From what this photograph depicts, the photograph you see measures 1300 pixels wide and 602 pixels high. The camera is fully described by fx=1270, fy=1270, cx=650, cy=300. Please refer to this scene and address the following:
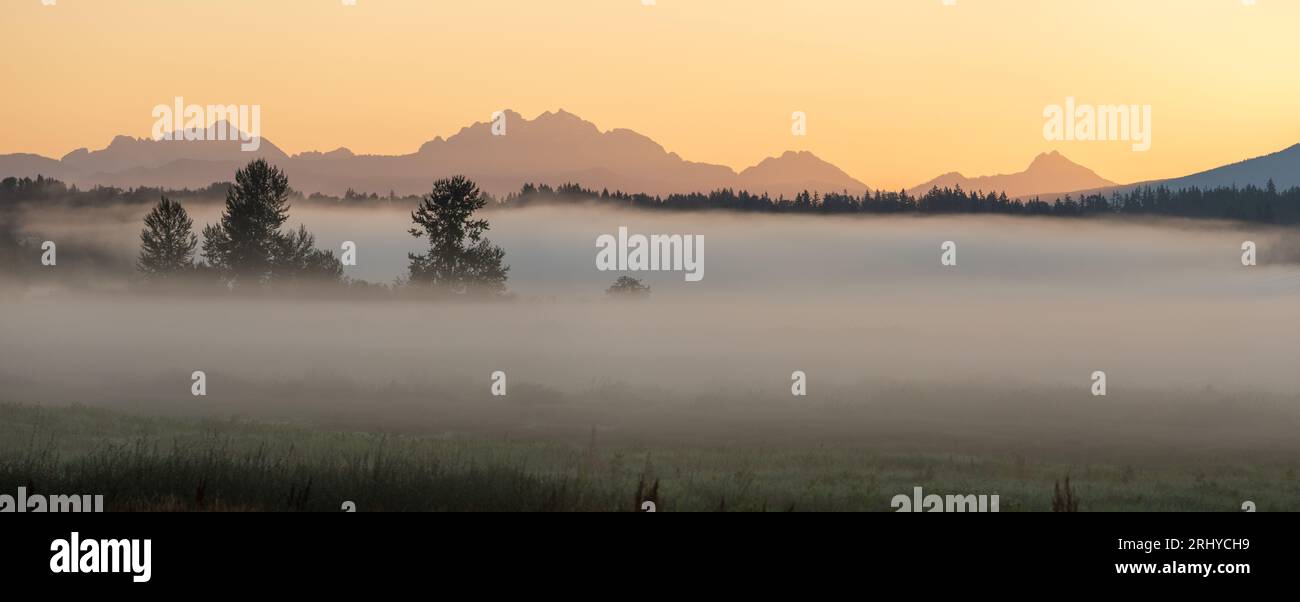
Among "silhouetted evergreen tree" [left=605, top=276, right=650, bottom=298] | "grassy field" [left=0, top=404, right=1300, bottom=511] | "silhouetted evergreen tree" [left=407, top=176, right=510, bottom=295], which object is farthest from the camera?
"silhouetted evergreen tree" [left=605, top=276, right=650, bottom=298]

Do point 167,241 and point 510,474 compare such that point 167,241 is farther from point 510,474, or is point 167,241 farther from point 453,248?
point 510,474

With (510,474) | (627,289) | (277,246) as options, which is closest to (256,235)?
(277,246)

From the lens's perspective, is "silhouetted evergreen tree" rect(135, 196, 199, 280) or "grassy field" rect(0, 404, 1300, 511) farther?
"silhouetted evergreen tree" rect(135, 196, 199, 280)

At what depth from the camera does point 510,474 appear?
2558 centimetres

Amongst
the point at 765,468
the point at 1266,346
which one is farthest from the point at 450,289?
the point at 1266,346

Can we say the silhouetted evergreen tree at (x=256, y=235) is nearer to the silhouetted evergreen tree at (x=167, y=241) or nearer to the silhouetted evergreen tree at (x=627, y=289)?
the silhouetted evergreen tree at (x=167, y=241)

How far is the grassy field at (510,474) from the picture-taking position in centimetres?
2233

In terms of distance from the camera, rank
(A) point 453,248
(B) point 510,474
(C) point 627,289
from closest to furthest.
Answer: (B) point 510,474
(A) point 453,248
(C) point 627,289

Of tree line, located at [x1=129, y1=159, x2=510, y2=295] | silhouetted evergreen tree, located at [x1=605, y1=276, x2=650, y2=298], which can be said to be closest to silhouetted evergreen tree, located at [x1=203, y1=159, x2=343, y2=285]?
tree line, located at [x1=129, y1=159, x2=510, y2=295]

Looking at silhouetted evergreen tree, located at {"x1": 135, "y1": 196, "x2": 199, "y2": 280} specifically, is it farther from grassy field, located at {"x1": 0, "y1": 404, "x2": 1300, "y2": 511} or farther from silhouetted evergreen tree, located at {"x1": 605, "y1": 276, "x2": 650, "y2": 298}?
grassy field, located at {"x1": 0, "y1": 404, "x2": 1300, "y2": 511}

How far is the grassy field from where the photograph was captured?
73.3 feet


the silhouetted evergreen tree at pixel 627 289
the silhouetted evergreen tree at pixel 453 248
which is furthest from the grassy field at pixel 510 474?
the silhouetted evergreen tree at pixel 627 289

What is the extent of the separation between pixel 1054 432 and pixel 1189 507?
3475 centimetres
